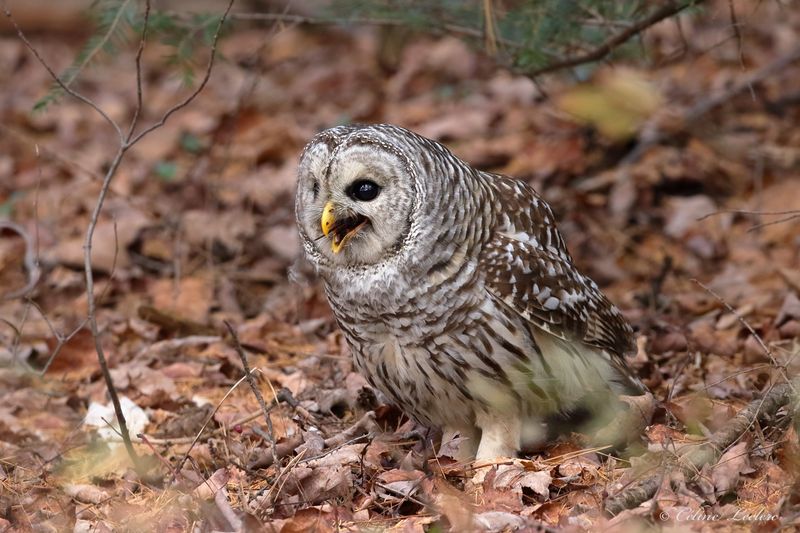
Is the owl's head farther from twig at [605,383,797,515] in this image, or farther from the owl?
twig at [605,383,797,515]

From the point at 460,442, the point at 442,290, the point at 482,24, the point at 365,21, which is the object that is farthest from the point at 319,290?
the point at 442,290

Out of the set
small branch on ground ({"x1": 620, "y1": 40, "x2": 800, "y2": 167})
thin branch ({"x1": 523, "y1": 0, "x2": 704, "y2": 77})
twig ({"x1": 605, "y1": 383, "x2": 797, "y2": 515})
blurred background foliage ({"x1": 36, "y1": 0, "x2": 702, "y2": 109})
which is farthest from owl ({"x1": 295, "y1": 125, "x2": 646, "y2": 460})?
small branch on ground ({"x1": 620, "y1": 40, "x2": 800, "y2": 167})

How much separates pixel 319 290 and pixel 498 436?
9.07 ft

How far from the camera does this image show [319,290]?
7176 millimetres

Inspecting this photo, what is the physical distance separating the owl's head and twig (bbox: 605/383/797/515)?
135 cm

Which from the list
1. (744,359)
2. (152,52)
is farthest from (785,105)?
(152,52)

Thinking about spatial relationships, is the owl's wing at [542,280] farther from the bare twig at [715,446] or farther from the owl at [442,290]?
the bare twig at [715,446]

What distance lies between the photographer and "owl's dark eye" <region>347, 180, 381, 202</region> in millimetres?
4387

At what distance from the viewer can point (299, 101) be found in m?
11.0

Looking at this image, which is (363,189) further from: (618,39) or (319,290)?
(319,290)

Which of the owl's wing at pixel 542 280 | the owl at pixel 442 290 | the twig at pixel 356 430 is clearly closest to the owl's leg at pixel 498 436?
the owl at pixel 442 290

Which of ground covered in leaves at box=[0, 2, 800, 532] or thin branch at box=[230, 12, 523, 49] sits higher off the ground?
thin branch at box=[230, 12, 523, 49]

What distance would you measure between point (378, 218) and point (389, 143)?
1.02ft

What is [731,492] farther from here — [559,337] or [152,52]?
[152,52]
